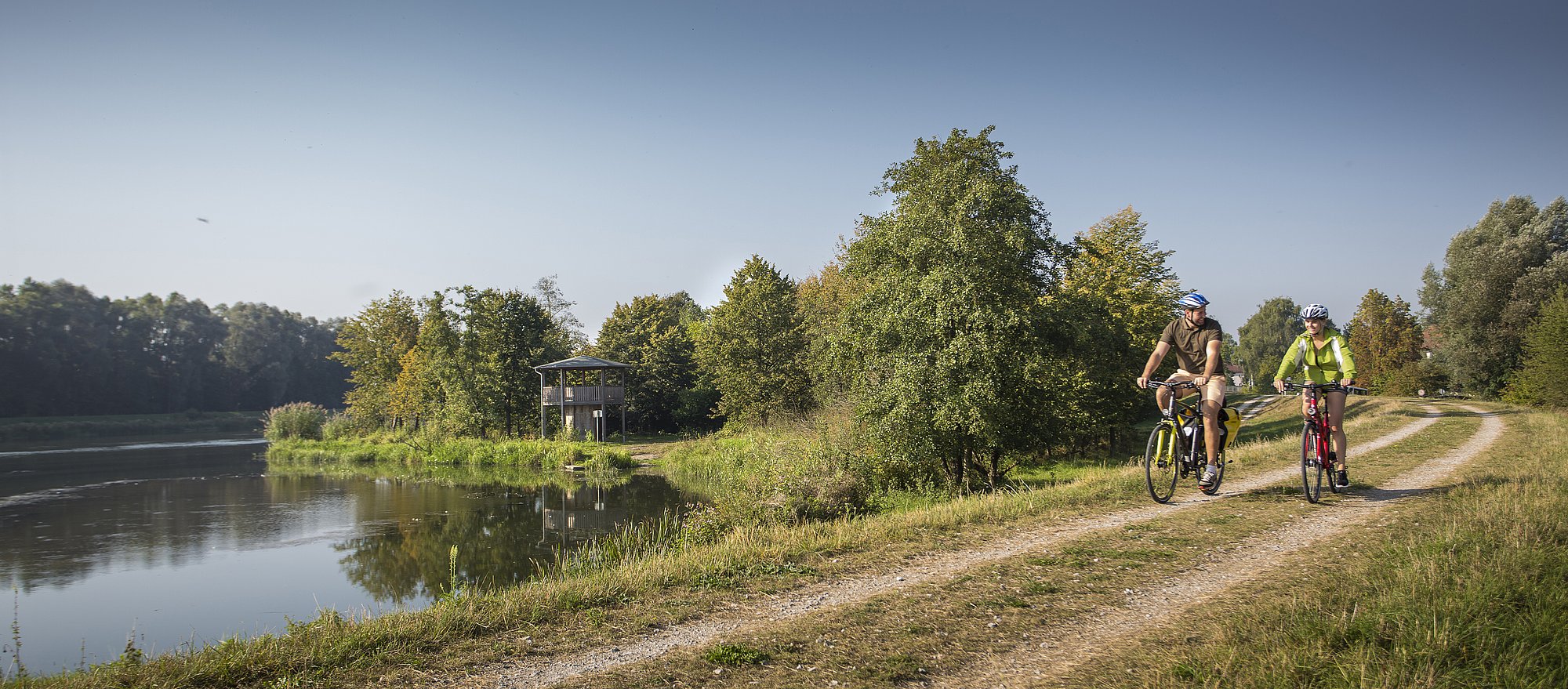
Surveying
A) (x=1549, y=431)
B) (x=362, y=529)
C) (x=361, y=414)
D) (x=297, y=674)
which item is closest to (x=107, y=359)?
(x=361, y=414)

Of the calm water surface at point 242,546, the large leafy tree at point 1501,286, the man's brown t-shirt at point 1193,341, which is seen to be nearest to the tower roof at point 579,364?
the calm water surface at point 242,546

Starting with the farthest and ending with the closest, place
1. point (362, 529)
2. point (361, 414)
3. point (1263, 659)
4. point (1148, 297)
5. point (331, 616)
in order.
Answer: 1. point (361, 414)
2. point (1148, 297)
3. point (362, 529)
4. point (331, 616)
5. point (1263, 659)

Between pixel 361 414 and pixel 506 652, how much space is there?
171 feet

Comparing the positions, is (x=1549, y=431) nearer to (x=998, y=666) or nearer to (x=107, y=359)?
(x=998, y=666)

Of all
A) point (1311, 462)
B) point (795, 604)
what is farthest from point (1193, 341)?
point (795, 604)

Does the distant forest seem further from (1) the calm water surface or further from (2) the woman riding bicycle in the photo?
(2) the woman riding bicycle

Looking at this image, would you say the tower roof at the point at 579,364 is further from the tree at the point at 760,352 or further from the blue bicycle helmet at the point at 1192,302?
the blue bicycle helmet at the point at 1192,302

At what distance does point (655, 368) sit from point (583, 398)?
670 cm

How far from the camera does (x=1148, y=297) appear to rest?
29125 millimetres

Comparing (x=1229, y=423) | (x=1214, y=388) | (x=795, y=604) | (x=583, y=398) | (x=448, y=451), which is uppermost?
(x=583, y=398)

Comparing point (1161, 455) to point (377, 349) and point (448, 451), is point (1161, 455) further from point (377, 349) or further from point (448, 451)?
point (377, 349)

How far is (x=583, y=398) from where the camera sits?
39.8m

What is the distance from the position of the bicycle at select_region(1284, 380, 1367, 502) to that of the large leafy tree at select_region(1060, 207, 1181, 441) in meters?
9.38

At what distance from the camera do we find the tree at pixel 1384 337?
55438 millimetres
